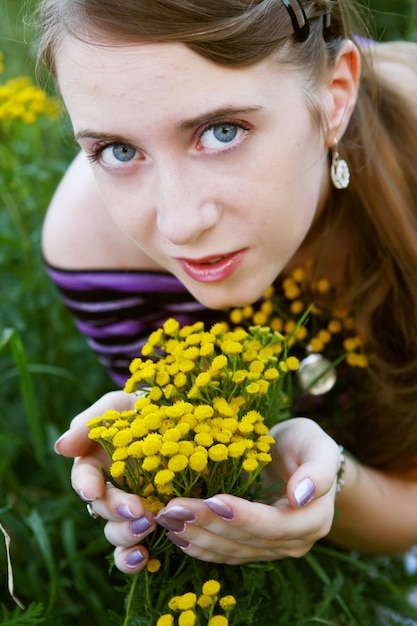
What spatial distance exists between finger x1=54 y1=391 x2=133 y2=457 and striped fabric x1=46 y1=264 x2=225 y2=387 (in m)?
0.61

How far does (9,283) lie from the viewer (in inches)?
76.4

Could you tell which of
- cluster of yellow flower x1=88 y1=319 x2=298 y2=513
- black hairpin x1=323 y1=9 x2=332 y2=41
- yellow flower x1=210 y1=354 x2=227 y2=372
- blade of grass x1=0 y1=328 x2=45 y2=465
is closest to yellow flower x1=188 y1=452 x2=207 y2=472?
cluster of yellow flower x1=88 y1=319 x2=298 y2=513

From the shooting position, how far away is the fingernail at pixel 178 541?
90 centimetres

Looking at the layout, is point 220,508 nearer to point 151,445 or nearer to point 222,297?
point 151,445

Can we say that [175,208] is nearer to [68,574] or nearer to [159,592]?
[159,592]

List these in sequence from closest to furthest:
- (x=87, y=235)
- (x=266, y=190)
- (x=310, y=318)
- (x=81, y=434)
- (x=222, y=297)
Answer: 1. (x=81, y=434)
2. (x=266, y=190)
3. (x=222, y=297)
4. (x=310, y=318)
5. (x=87, y=235)

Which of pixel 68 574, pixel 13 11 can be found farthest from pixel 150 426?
pixel 13 11

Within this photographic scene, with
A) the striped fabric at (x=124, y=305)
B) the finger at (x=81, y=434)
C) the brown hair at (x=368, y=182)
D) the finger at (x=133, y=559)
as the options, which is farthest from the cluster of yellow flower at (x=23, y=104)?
the finger at (x=133, y=559)

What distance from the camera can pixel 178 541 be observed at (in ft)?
2.97

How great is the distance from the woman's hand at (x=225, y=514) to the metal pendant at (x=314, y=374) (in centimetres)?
37

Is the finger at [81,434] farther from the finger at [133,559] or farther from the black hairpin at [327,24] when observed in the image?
the black hairpin at [327,24]

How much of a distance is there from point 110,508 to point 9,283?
1.14m

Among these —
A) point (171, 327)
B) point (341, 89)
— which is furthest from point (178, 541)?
point (341, 89)

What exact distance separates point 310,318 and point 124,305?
0.44 meters
